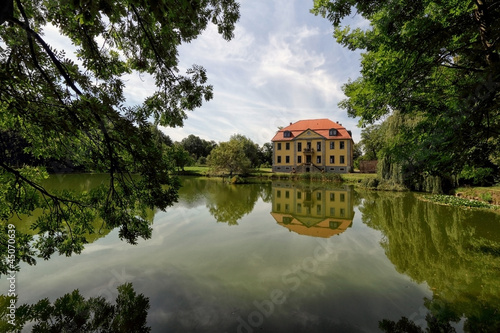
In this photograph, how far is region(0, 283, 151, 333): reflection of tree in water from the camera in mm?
3146

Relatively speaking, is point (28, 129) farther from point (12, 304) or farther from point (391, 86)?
point (391, 86)

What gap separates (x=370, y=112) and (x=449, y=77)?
72.2 inches

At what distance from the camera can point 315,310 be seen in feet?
12.0

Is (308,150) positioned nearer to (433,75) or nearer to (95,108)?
(433,75)

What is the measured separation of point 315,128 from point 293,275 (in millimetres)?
37240

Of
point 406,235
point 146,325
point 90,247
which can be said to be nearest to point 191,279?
point 146,325

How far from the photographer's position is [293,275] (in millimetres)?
4863

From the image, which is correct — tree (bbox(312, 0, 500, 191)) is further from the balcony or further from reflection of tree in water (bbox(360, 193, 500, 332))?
the balcony

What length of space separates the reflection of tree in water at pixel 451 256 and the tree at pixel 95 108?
197 inches

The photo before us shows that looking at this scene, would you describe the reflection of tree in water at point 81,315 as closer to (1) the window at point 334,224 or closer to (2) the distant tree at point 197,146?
(1) the window at point 334,224

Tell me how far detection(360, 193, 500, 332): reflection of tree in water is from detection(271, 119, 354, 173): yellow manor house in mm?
25841

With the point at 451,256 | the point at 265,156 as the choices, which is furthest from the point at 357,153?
the point at 451,256

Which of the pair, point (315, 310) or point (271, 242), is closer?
point (315, 310)

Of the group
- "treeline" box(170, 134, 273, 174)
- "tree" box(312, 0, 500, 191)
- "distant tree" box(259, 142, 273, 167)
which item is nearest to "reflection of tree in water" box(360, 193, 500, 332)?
"tree" box(312, 0, 500, 191)
